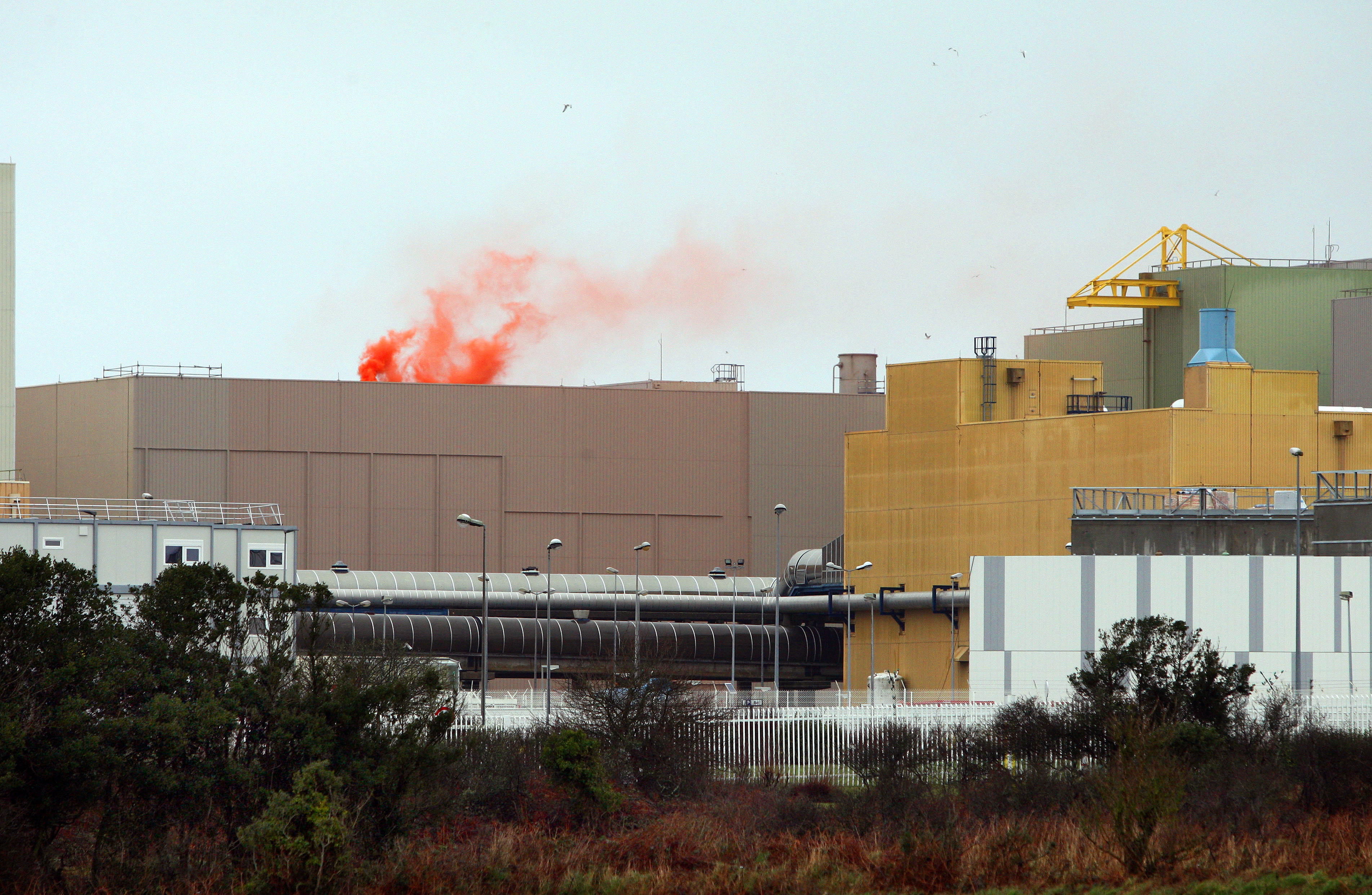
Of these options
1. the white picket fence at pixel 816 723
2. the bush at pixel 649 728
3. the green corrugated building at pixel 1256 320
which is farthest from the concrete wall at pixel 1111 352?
the bush at pixel 649 728

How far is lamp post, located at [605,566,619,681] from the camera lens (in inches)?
1610

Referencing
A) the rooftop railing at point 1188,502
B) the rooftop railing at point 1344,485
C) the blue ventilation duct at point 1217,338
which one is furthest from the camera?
the blue ventilation duct at point 1217,338

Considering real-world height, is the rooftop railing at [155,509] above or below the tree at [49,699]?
above

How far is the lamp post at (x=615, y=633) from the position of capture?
134 feet

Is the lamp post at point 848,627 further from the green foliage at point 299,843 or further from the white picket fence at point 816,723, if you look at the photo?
the green foliage at point 299,843

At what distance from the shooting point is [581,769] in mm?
34094

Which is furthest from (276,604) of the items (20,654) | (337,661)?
(20,654)

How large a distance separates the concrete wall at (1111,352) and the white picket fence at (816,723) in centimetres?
5808

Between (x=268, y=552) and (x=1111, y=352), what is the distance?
54.9m

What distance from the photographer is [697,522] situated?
10225cm

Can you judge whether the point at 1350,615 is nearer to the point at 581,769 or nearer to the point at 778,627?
the point at 778,627

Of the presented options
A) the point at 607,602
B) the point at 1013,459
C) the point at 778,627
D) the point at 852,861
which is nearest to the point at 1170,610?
the point at 778,627

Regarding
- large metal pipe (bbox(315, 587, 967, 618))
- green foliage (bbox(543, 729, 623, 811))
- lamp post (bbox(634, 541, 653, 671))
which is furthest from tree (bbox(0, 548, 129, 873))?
large metal pipe (bbox(315, 587, 967, 618))

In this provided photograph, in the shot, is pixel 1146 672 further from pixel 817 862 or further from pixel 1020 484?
pixel 1020 484
